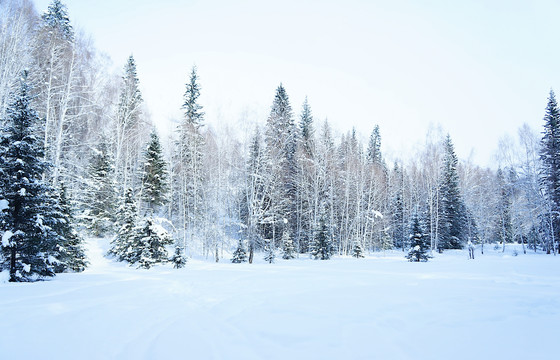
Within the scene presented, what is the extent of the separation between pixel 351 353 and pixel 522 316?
11.3 ft

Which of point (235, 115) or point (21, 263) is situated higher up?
point (235, 115)

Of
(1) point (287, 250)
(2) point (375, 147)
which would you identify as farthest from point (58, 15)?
(2) point (375, 147)

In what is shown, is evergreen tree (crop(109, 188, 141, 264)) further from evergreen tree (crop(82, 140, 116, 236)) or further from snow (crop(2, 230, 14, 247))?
snow (crop(2, 230, 14, 247))

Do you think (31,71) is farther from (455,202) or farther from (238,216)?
(455,202)

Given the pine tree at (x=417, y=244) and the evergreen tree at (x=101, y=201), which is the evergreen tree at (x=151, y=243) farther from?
the pine tree at (x=417, y=244)

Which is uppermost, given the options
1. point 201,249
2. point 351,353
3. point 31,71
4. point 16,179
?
point 31,71

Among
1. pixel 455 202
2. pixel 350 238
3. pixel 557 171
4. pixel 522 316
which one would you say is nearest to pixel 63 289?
pixel 522 316

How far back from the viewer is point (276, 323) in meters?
4.47

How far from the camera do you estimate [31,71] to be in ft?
54.4

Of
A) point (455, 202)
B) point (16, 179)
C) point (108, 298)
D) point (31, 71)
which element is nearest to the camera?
point (108, 298)

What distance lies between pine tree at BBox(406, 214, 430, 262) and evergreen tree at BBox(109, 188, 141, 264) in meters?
17.1

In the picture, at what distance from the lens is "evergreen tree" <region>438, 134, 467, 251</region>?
33031 millimetres

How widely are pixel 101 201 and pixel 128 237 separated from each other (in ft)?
22.0

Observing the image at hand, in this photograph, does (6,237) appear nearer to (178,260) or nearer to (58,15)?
(178,260)
